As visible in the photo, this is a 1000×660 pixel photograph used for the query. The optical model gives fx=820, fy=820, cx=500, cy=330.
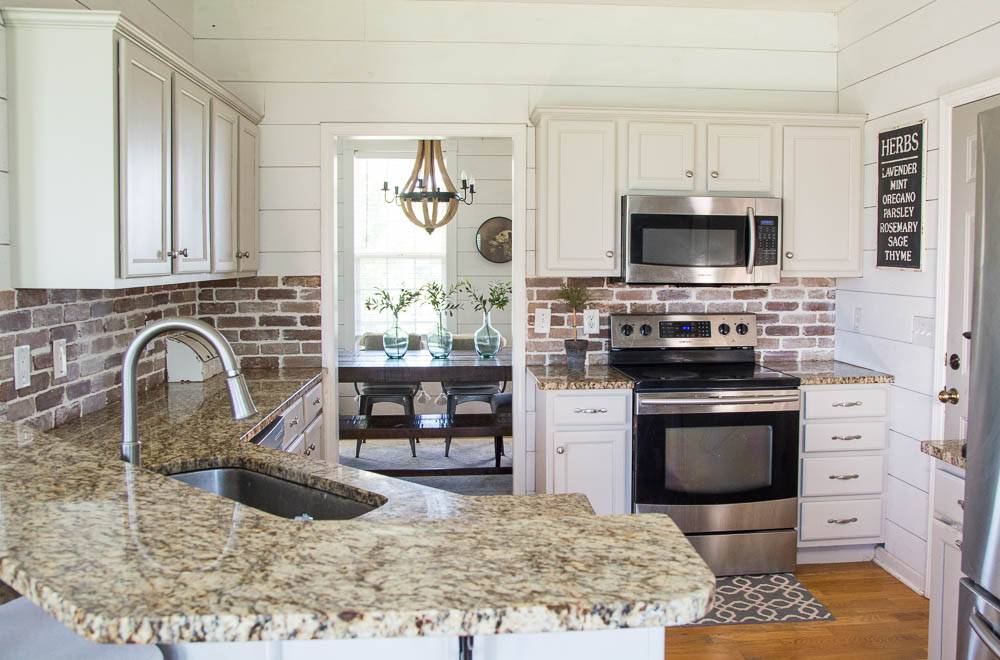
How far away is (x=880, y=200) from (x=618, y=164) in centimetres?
125

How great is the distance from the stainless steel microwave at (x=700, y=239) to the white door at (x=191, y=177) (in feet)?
6.14

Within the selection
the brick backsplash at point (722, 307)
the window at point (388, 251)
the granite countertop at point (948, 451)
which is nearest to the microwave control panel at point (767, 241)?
the brick backsplash at point (722, 307)

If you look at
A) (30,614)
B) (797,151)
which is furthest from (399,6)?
(30,614)

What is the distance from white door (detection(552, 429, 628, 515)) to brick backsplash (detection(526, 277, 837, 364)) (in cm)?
59

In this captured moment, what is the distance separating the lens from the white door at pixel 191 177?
2785 millimetres

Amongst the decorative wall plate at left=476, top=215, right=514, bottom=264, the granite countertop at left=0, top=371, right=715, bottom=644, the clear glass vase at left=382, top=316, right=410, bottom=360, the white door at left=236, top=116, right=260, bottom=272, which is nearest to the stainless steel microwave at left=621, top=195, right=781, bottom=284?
the clear glass vase at left=382, top=316, right=410, bottom=360

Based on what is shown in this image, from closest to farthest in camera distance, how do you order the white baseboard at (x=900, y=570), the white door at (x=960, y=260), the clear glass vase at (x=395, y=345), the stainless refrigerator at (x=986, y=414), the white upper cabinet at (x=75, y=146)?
the stainless refrigerator at (x=986, y=414) → the white upper cabinet at (x=75, y=146) → the white door at (x=960, y=260) → the white baseboard at (x=900, y=570) → the clear glass vase at (x=395, y=345)

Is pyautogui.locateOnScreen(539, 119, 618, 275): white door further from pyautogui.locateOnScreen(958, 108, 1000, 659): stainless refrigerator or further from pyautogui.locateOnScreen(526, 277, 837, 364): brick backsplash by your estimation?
pyautogui.locateOnScreen(958, 108, 1000, 659): stainless refrigerator

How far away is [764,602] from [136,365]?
2736mm

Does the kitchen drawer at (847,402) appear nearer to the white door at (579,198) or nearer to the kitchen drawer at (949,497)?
the white door at (579,198)

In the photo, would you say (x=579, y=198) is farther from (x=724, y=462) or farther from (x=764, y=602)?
(x=764, y=602)

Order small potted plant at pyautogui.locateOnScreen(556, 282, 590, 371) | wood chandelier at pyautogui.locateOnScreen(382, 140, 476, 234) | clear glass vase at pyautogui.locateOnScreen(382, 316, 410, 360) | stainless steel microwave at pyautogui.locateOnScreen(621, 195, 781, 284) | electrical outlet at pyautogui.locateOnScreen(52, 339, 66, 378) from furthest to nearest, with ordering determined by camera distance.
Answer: wood chandelier at pyautogui.locateOnScreen(382, 140, 476, 234) → clear glass vase at pyautogui.locateOnScreen(382, 316, 410, 360) → small potted plant at pyautogui.locateOnScreen(556, 282, 590, 371) → stainless steel microwave at pyautogui.locateOnScreen(621, 195, 781, 284) → electrical outlet at pyautogui.locateOnScreen(52, 339, 66, 378)

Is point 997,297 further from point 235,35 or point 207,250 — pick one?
point 235,35

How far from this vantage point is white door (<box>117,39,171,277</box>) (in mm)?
2357
